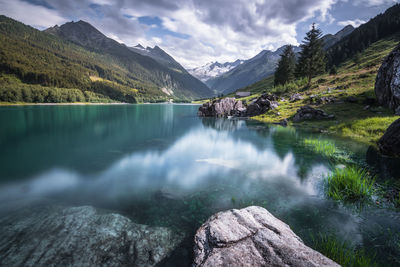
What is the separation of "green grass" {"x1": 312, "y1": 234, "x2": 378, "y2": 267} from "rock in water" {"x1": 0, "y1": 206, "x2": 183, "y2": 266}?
5.50 metres

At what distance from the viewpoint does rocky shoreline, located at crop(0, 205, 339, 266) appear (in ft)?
15.5

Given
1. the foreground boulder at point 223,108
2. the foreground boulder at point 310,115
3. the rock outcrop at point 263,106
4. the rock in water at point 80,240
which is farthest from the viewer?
the foreground boulder at point 223,108

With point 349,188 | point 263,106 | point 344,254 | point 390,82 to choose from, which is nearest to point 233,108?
point 263,106

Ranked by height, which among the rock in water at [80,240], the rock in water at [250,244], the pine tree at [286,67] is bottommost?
the rock in water at [80,240]

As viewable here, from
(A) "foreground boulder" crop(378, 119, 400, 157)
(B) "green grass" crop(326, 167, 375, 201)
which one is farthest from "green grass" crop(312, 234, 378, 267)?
(A) "foreground boulder" crop(378, 119, 400, 157)

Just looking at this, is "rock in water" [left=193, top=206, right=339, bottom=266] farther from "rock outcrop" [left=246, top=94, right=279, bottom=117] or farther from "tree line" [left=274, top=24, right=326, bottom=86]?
"tree line" [left=274, top=24, right=326, bottom=86]

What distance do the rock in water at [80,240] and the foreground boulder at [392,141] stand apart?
1915 centimetres

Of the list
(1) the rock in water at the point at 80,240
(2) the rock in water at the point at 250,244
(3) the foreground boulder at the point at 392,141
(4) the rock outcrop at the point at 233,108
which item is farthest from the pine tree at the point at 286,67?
(1) the rock in water at the point at 80,240

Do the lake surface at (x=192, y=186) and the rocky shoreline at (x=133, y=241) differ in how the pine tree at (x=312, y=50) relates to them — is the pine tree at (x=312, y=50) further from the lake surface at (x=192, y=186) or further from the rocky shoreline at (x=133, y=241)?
the rocky shoreline at (x=133, y=241)

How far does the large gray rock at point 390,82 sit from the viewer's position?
25.5 metres

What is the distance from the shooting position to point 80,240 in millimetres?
7191

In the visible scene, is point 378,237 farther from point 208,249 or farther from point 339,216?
point 208,249

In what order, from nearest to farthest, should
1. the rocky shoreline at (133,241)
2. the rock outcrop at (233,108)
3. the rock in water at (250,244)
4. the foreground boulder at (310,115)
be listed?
the rock in water at (250,244), the rocky shoreline at (133,241), the foreground boulder at (310,115), the rock outcrop at (233,108)

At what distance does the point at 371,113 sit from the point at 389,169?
950 inches
